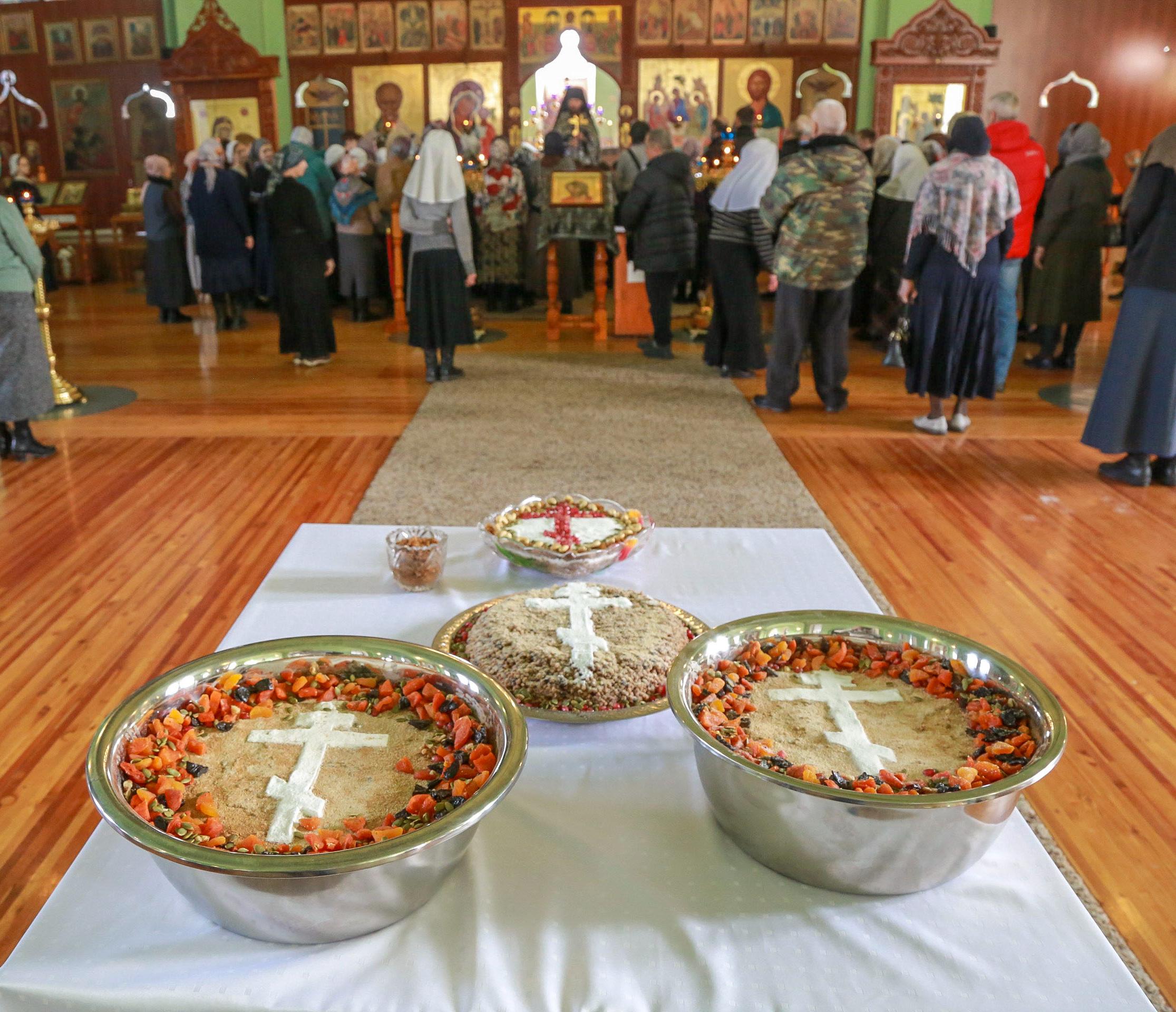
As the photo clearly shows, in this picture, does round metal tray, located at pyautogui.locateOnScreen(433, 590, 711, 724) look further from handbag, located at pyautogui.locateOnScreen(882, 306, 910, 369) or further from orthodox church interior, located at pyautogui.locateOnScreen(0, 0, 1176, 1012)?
handbag, located at pyautogui.locateOnScreen(882, 306, 910, 369)

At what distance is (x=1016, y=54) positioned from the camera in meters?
13.3

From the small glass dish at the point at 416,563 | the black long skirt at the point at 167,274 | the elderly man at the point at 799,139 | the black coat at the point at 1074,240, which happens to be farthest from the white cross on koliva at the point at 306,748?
the black long skirt at the point at 167,274

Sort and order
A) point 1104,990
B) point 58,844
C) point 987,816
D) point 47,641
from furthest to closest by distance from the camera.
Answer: point 47,641 → point 58,844 → point 987,816 → point 1104,990

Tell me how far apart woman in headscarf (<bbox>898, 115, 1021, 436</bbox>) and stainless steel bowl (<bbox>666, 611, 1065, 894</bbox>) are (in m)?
4.34

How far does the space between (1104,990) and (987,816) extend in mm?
A: 198

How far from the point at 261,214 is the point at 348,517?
654 centimetres

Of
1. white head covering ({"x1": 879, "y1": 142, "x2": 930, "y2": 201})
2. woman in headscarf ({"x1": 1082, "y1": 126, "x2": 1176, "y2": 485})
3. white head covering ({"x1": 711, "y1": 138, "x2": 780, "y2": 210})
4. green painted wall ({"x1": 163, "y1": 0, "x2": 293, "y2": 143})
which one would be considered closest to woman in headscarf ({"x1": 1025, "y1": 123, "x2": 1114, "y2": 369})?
white head covering ({"x1": 879, "y1": 142, "x2": 930, "y2": 201})

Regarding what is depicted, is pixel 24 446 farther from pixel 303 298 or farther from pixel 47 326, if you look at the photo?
pixel 303 298

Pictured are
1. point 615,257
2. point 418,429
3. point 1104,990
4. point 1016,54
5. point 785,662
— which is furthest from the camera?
point 1016,54

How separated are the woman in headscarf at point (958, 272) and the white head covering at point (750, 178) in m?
1.20

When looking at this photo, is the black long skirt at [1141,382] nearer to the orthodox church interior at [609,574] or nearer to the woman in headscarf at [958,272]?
the orthodox church interior at [609,574]

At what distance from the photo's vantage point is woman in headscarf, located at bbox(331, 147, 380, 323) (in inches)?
358

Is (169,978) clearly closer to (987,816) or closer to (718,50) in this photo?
(987,816)

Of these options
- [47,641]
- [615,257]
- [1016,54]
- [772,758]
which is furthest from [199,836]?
[1016,54]
